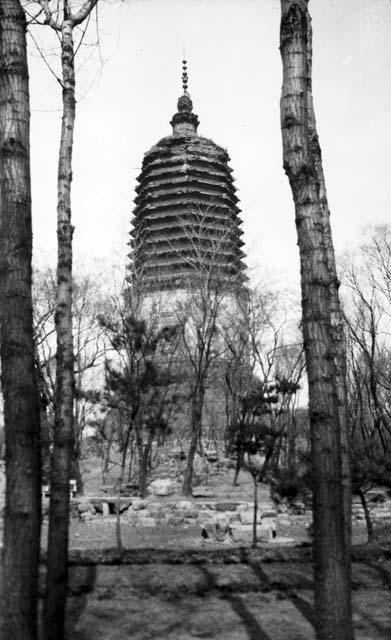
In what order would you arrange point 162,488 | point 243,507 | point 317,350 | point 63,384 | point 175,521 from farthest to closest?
1. point 162,488
2. point 243,507
3. point 175,521
4. point 63,384
5. point 317,350

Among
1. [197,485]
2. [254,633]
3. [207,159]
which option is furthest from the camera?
[207,159]

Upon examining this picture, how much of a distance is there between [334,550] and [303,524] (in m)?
13.3

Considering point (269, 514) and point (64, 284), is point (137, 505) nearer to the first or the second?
point (269, 514)

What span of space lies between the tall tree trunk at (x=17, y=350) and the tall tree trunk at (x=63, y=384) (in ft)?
6.60

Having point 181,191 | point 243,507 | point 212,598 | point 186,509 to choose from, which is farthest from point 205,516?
point 181,191

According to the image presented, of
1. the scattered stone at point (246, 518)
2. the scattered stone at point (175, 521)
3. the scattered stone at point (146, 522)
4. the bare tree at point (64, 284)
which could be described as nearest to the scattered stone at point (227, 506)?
the scattered stone at point (246, 518)

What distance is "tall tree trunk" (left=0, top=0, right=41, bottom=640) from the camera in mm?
2727

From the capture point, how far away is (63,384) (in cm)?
562

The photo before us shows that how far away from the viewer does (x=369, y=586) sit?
7816mm

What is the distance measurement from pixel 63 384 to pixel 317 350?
3.14 m

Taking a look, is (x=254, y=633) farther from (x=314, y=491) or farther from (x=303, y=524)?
(x=303, y=524)

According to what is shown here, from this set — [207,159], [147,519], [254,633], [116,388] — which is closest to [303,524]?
[147,519]

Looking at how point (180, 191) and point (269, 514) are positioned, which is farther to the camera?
point (180, 191)

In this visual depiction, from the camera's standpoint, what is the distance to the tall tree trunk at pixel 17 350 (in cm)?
273
